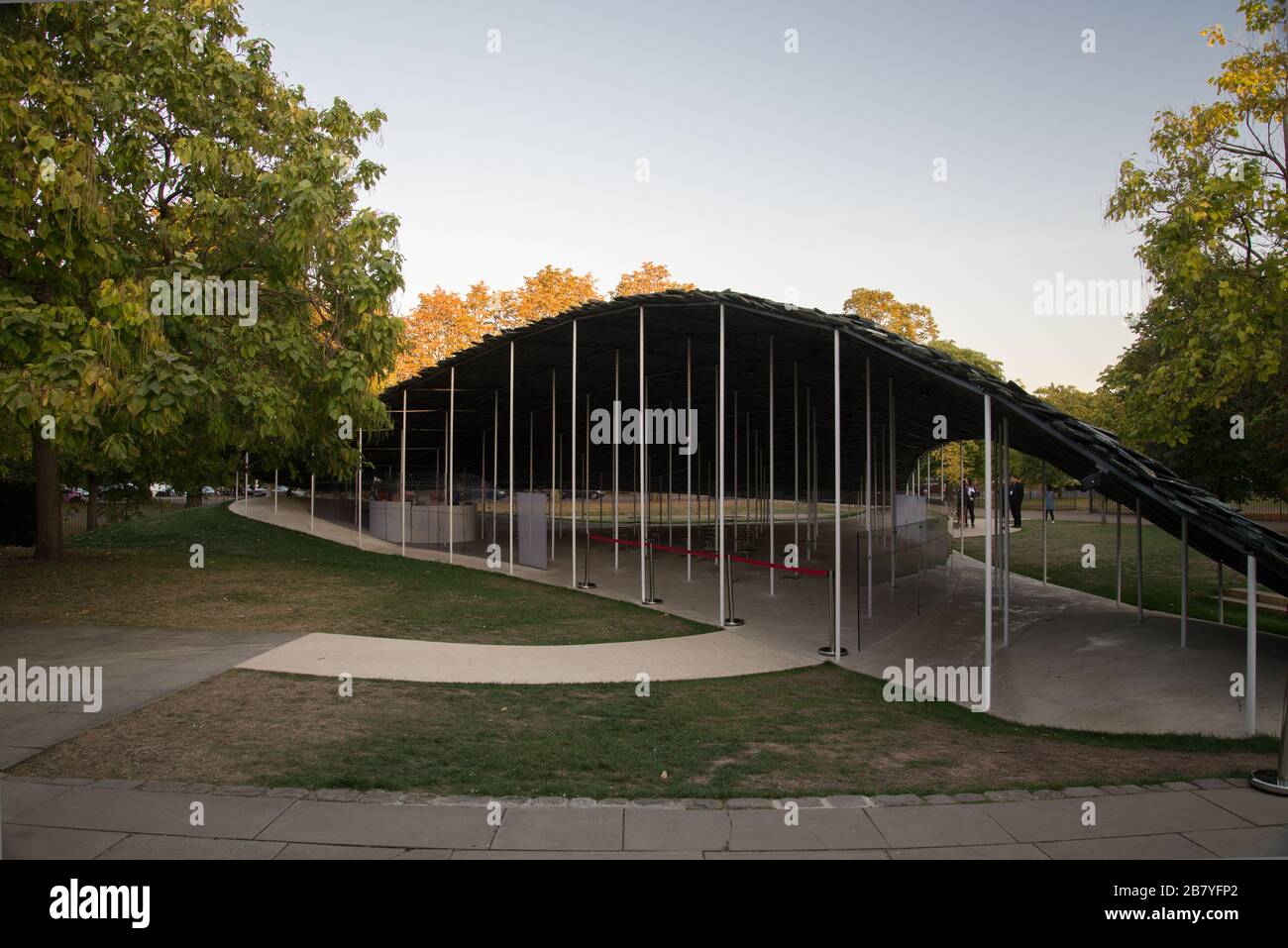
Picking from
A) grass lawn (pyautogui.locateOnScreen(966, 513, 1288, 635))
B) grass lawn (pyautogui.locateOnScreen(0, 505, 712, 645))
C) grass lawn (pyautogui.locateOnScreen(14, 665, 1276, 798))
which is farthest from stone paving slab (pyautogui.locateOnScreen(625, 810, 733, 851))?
grass lawn (pyautogui.locateOnScreen(966, 513, 1288, 635))

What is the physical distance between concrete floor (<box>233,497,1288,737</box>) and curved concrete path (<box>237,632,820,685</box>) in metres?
0.73

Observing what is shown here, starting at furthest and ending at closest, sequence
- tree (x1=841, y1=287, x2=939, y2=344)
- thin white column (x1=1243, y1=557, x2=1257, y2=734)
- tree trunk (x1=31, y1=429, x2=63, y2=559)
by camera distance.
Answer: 1. tree (x1=841, y1=287, x2=939, y2=344)
2. tree trunk (x1=31, y1=429, x2=63, y2=559)
3. thin white column (x1=1243, y1=557, x2=1257, y2=734)

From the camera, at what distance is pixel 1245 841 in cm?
491

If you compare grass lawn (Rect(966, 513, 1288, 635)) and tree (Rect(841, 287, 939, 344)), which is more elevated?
tree (Rect(841, 287, 939, 344))

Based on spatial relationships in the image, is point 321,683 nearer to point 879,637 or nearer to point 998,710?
point 998,710

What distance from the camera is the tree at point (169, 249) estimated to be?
9875mm

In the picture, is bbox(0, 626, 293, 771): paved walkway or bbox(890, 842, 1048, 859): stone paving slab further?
bbox(0, 626, 293, 771): paved walkway

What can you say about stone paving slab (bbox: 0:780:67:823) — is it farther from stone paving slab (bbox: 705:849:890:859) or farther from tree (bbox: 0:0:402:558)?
tree (bbox: 0:0:402:558)

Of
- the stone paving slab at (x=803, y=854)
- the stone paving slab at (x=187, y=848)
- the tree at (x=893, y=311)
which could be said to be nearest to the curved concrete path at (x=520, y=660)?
the stone paving slab at (x=187, y=848)

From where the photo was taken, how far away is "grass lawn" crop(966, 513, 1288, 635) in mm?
15750

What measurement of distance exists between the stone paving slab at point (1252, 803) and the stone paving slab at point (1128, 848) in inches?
29.7

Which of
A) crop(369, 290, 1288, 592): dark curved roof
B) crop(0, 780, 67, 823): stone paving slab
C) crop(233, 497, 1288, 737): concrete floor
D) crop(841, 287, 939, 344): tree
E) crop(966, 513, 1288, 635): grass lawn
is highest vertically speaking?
crop(841, 287, 939, 344): tree
